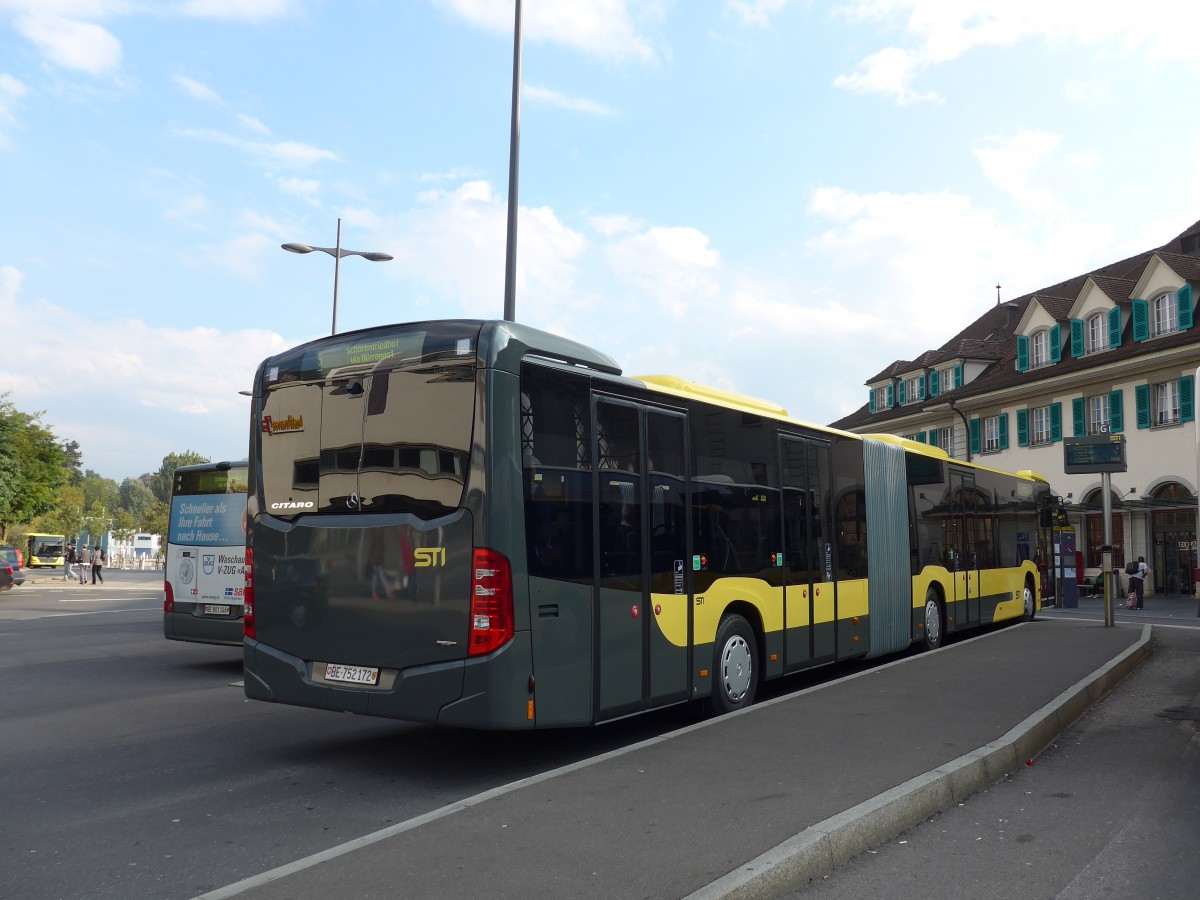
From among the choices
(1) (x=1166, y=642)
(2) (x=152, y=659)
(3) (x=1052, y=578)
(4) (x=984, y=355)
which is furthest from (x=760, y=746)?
(4) (x=984, y=355)

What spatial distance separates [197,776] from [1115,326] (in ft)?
121

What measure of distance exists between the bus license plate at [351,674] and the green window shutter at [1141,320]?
115ft

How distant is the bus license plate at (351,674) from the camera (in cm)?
701

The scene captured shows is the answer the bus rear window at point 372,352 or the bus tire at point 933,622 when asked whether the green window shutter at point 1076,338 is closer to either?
the bus tire at point 933,622

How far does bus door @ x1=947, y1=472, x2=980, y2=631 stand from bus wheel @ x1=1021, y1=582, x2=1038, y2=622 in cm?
366

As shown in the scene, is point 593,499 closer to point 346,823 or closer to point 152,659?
point 346,823

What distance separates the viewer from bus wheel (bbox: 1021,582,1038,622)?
66.2ft

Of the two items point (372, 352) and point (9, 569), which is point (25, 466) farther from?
point (372, 352)

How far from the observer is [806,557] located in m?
10.8

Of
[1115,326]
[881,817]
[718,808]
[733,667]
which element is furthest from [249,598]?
[1115,326]

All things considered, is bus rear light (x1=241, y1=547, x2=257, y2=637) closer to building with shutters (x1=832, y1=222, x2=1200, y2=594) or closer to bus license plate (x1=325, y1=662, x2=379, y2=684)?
bus license plate (x1=325, y1=662, x2=379, y2=684)

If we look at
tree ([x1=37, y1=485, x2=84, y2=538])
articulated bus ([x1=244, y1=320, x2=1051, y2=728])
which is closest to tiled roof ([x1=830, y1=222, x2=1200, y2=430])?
articulated bus ([x1=244, y1=320, x2=1051, y2=728])

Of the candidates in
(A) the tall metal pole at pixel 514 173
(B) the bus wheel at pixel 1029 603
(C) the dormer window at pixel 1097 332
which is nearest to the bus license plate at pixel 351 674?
(A) the tall metal pole at pixel 514 173

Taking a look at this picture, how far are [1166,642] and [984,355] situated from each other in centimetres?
3050
